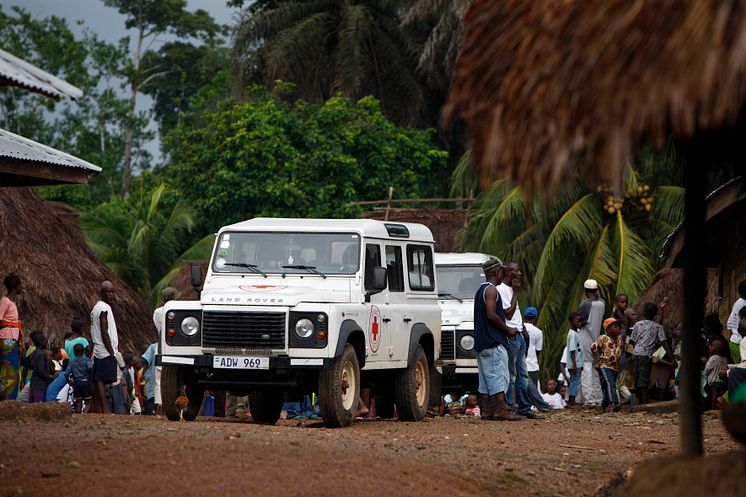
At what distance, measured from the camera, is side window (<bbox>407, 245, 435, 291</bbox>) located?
16.3 meters

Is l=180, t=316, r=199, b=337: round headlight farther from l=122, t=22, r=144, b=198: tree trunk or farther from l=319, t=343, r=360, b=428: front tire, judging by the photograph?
l=122, t=22, r=144, b=198: tree trunk

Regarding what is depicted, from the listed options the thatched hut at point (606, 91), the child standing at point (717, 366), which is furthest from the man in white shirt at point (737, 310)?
the thatched hut at point (606, 91)

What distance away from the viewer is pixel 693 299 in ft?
27.6

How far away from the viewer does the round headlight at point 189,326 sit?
561 inches

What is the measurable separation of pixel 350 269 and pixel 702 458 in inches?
312

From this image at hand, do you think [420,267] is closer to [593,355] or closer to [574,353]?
[593,355]

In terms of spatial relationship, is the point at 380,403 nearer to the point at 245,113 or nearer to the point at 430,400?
the point at 430,400

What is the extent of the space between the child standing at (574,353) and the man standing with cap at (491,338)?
338 centimetres

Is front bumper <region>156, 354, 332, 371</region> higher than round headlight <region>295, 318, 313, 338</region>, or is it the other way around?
round headlight <region>295, 318, 313, 338</region>

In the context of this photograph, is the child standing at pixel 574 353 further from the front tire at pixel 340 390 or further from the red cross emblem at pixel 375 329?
the front tire at pixel 340 390

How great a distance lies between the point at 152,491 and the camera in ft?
27.9

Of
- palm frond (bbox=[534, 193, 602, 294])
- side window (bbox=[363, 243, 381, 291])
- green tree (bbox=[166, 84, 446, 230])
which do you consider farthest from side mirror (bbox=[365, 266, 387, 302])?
green tree (bbox=[166, 84, 446, 230])


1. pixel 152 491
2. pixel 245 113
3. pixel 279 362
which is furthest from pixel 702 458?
pixel 245 113

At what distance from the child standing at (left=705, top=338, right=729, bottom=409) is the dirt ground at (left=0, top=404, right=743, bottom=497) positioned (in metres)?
2.13
